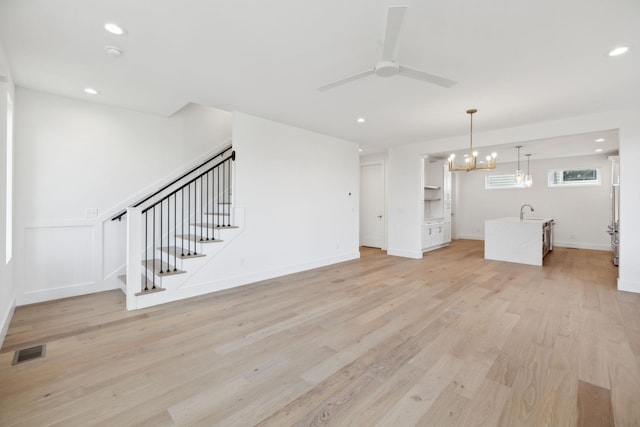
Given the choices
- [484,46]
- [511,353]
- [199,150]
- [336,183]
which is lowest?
[511,353]

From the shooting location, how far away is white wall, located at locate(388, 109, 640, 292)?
4.09 meters

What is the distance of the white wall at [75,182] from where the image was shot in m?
3.52

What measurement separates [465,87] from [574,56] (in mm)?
975

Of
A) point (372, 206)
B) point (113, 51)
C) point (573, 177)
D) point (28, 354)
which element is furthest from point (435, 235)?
point (28, 354)

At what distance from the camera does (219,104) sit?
159 inches

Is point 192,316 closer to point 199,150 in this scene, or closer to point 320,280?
point 320,280

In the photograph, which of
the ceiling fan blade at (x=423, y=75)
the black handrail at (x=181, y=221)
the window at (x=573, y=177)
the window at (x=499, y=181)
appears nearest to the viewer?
the ceiling fan blade at (x=423, y=75)

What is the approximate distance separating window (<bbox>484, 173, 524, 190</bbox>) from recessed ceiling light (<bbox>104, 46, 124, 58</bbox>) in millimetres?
10563

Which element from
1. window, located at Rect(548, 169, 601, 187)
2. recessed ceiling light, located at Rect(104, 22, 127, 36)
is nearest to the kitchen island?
window, located at Rect(548, 169, 601, 187)

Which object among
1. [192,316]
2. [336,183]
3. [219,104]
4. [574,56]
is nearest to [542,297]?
→ [574,56]

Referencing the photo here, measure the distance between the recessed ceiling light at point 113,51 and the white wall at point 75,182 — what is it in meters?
1.79

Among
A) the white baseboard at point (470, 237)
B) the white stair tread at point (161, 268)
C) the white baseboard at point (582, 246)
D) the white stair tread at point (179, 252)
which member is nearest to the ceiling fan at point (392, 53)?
the white stair tread at point (179, 252)

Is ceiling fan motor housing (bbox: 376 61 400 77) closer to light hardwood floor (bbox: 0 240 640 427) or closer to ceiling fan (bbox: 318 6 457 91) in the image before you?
ceiling fan (bbox: 318 6 457 91)

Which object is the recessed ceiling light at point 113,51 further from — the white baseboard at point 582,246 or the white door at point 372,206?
the white baseboard at point 582,246
